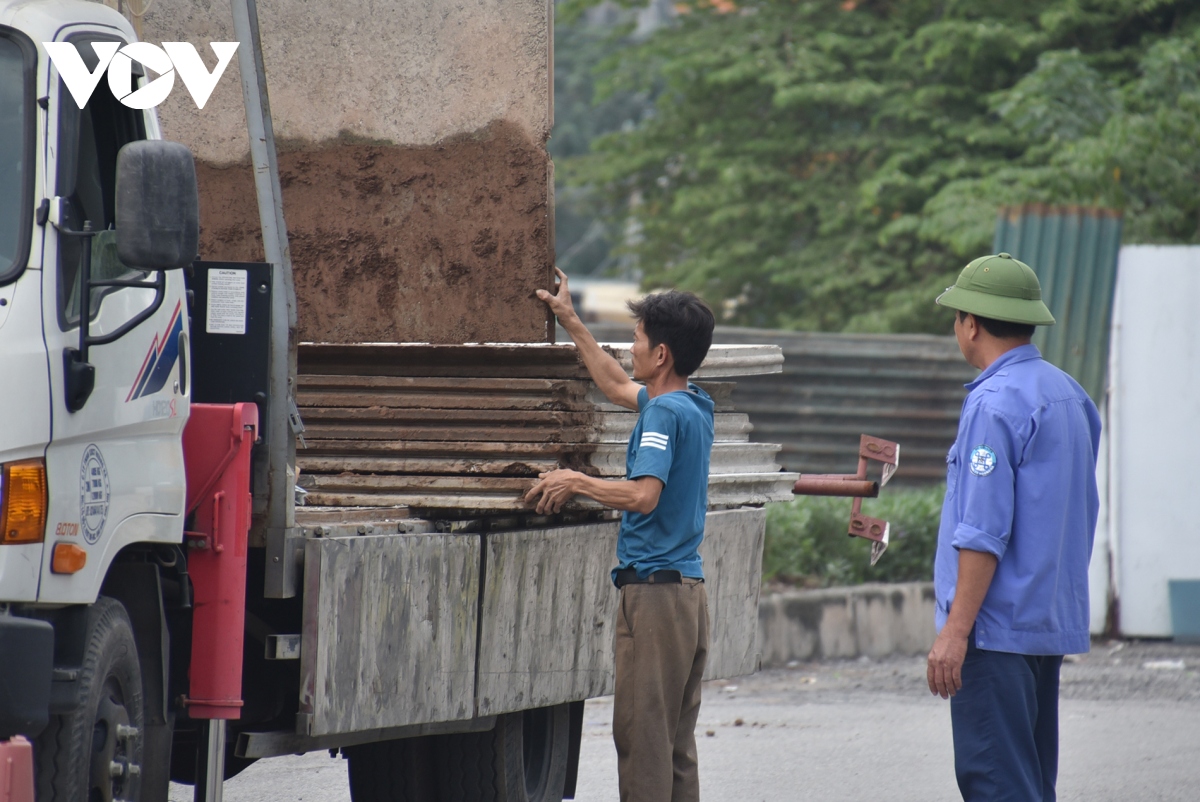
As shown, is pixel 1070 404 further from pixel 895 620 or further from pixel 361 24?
pixel 895 620

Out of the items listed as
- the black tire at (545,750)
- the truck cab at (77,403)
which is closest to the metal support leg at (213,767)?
the truck cab at (77,403)

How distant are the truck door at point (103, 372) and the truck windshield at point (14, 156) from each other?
6 centimetres

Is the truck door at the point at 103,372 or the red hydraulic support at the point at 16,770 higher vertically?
the truck door at the point at 103,372

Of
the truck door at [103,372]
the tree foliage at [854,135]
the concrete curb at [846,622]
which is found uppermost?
the tree foliage at [854,135]

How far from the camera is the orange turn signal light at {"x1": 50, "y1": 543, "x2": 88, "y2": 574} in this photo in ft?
12.6

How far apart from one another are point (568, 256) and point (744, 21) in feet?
75.7

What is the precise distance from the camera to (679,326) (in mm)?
4922

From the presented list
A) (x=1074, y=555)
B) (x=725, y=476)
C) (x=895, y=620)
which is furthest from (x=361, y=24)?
(x=895, y=620)

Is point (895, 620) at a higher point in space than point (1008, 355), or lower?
lower

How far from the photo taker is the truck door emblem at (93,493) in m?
3.97

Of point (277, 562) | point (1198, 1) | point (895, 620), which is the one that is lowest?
point (895, 620)

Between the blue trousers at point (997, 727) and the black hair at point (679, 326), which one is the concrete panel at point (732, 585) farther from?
the blue trousers at point (997, 727)

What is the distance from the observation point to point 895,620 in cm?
1133

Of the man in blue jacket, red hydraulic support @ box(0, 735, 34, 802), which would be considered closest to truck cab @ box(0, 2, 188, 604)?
red hydraulic support @ box(0, 735, 34, 802)
